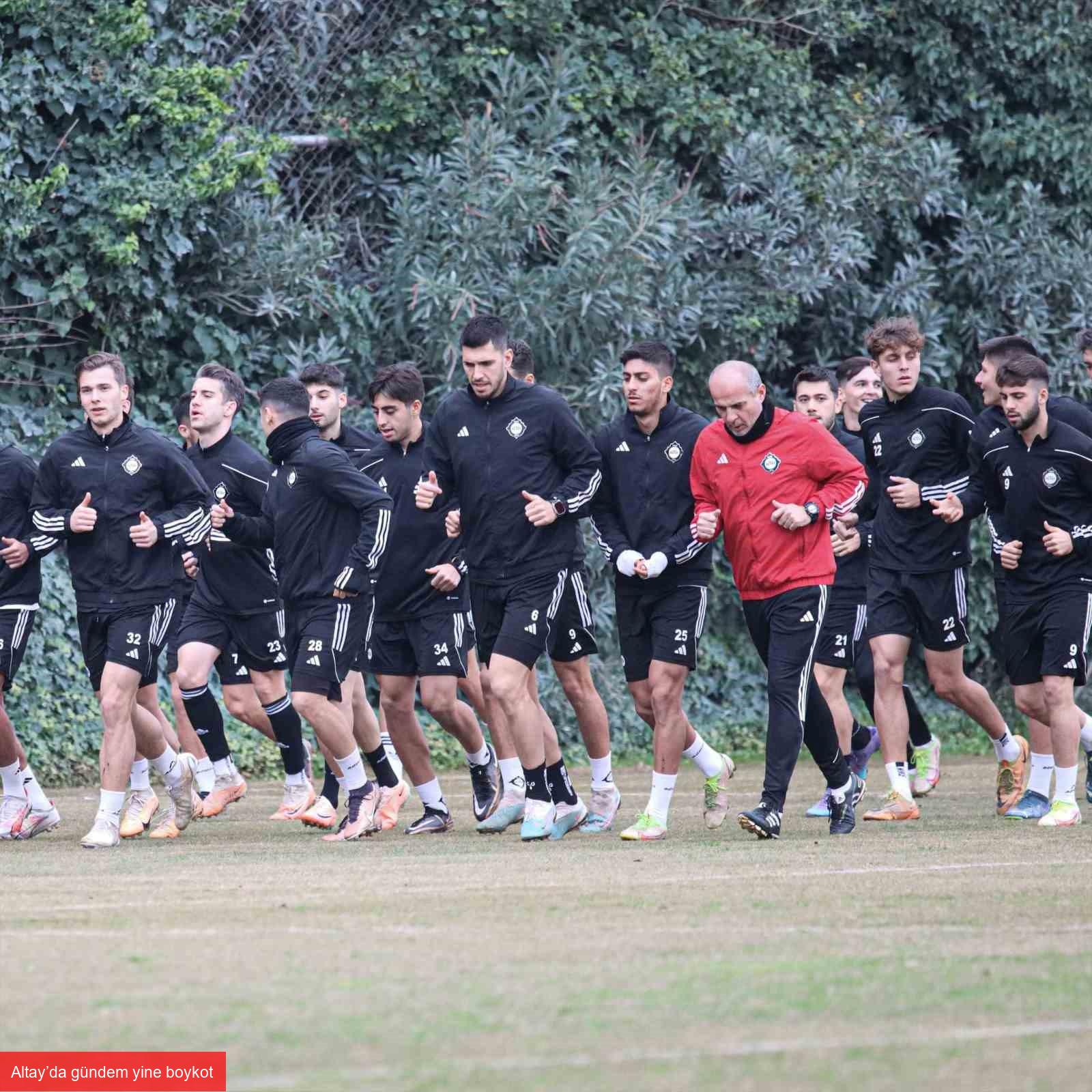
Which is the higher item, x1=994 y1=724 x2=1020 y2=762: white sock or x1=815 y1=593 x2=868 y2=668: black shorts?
x1=815 y1=593 x2=868 y2=668: black shorts

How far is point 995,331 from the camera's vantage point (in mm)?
21781

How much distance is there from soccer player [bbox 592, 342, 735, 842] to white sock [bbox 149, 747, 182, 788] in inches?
107

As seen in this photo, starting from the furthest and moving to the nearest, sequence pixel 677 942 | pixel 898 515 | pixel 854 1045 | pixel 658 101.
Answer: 1. pixel 658 101
2. pixel 898 515
3. pixel 677 942
4. pixel 854 1045

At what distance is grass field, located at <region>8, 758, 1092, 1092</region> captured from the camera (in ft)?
16.2

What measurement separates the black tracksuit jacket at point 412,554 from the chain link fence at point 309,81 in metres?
7.31

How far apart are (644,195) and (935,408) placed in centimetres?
761

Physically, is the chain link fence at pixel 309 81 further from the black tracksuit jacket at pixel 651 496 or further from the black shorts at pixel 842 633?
the black tracksuit jacket at pixel 651 496

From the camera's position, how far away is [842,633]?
1323 centimetres

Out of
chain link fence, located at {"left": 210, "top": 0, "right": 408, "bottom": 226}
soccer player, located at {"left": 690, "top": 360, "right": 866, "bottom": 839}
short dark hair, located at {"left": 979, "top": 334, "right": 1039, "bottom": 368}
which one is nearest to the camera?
soccer player, located at {"left": 690, "top": 360, "right": 866, "bottom": 839}

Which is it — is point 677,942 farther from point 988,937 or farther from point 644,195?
point 644,195

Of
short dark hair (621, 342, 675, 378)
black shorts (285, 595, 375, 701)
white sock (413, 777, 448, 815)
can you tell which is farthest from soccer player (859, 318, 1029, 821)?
black shorts (285, 595, 375, 701)

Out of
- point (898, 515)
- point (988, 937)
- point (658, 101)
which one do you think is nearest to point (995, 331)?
point (658, 101)

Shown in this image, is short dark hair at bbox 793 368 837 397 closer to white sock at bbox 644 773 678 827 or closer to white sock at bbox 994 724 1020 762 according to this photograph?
white sock at bbox 994 724 1020 762

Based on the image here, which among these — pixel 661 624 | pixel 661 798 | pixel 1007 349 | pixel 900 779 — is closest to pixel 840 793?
pixel 661 798
